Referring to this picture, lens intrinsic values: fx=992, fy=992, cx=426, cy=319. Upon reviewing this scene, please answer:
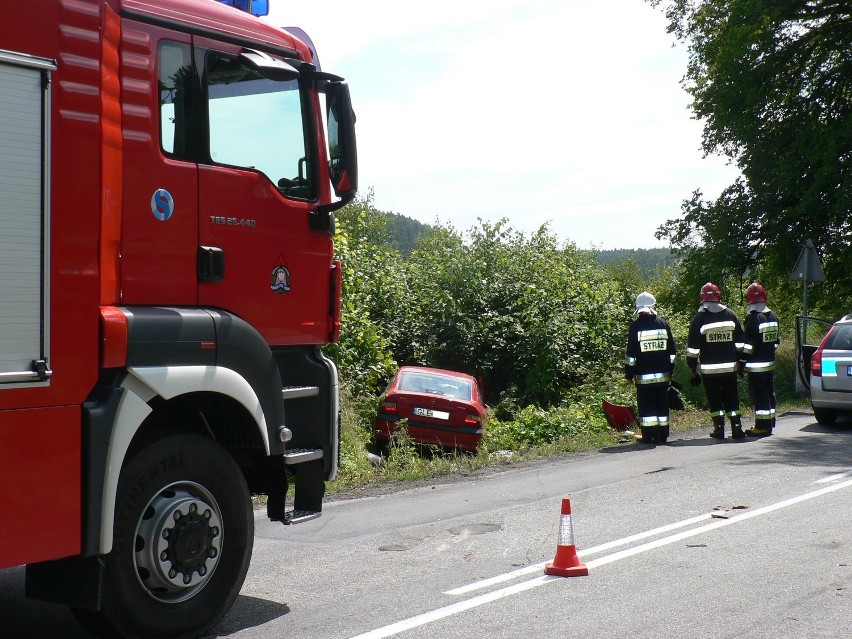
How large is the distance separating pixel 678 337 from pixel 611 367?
3.61 m

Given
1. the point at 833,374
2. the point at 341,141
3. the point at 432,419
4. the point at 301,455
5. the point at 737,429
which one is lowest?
the point at 737,429

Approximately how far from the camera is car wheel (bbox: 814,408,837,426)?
597 inches

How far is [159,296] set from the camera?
16.5 ft

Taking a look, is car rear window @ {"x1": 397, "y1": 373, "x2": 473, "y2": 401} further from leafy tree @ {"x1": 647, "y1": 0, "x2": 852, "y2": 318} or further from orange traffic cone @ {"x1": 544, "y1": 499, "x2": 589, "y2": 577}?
leafy tree @ {"x1": 647, "y1": 0, "x2": 852, "y2": 318}

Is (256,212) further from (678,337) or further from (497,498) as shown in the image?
(678,337)

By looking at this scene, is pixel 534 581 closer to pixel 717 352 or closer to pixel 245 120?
pixel 245 120

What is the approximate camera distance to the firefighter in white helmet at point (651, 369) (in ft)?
44.2

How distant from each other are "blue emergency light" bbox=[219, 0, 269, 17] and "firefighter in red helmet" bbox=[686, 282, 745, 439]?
9186 millimetres

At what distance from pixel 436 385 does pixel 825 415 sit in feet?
19.9

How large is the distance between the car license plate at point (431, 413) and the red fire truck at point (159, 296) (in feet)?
25.6

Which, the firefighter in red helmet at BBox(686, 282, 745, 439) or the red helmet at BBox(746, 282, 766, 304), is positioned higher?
the red helmet at BBox(746, 282, 766, 304)

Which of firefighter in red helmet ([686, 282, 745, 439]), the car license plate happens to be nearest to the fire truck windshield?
the car license plate

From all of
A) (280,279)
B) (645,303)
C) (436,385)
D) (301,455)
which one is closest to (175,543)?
(301,455)

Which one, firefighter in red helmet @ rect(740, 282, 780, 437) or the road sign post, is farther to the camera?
the road sign post
